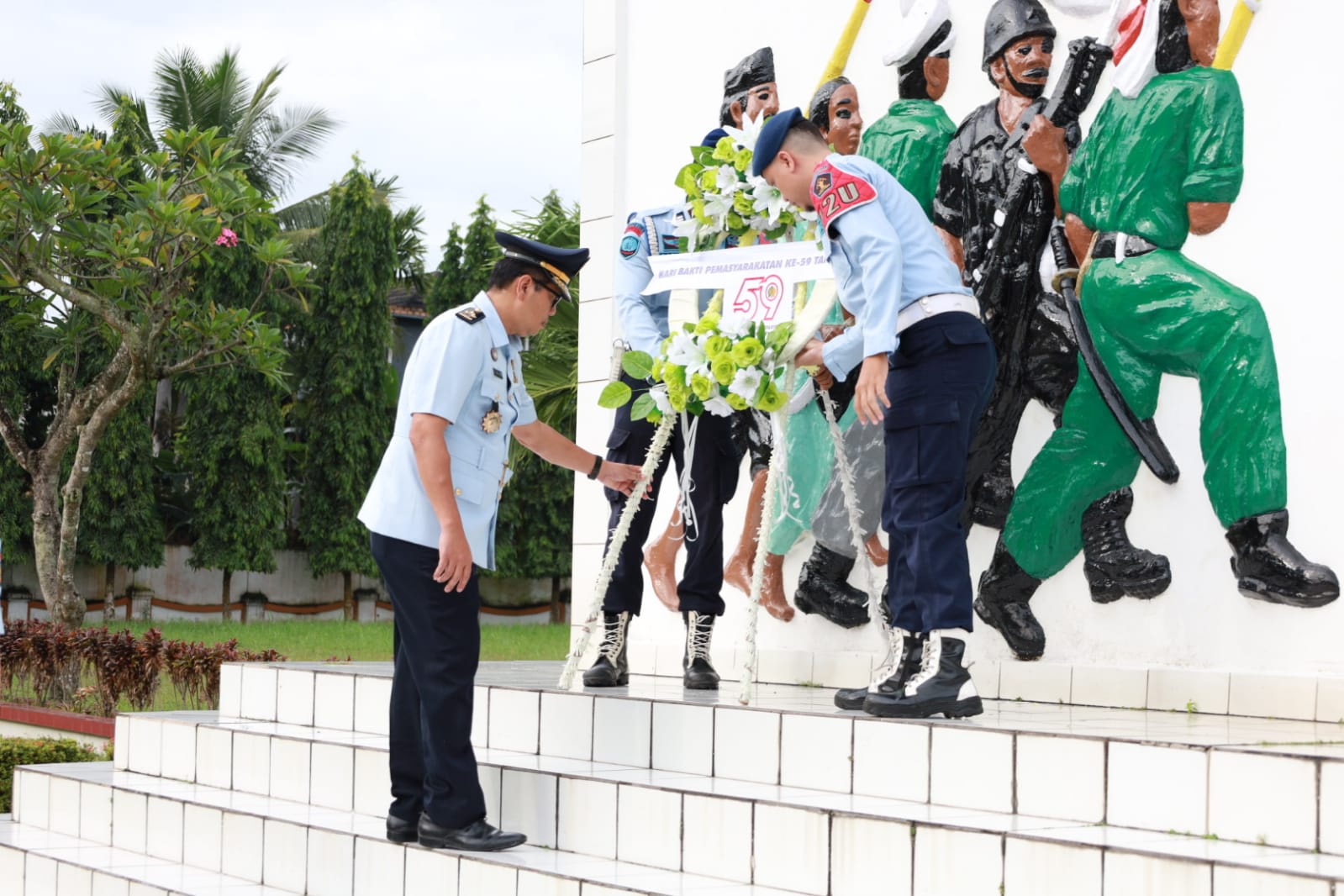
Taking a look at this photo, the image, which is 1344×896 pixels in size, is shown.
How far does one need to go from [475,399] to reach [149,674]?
5.87 meters

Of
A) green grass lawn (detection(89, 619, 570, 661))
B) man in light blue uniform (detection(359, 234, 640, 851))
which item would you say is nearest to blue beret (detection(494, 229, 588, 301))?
man in light blue uniform (detection(359, 234, 640, 851))

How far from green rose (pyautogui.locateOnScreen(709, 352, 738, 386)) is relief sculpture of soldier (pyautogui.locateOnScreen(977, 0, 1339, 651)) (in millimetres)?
1469

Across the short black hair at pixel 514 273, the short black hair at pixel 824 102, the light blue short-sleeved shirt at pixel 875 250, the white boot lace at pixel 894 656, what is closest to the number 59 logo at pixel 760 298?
the light blue short-sleeved shirt at pixel 875 250

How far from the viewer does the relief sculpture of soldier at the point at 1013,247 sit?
18.1 feet

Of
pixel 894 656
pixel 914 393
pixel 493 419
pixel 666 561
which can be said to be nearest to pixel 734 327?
pixel 914 393

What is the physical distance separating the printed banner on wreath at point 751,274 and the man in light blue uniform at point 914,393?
16.0 inches

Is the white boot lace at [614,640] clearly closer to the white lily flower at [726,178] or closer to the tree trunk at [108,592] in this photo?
the white lily flower at [726,178]

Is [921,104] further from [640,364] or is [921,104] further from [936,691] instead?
[936,691]

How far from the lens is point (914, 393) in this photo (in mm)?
4438

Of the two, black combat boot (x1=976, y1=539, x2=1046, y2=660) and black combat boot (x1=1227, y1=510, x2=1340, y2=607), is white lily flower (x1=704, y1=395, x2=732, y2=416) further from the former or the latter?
black combat boot (x1=1227, y1=510, x2=1340, y2=607)

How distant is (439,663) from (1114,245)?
290cm

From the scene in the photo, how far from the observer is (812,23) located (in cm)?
646

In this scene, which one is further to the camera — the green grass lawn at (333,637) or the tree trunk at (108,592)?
the tree trunk at (108,592)

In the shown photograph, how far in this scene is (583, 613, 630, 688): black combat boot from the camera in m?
5.48
